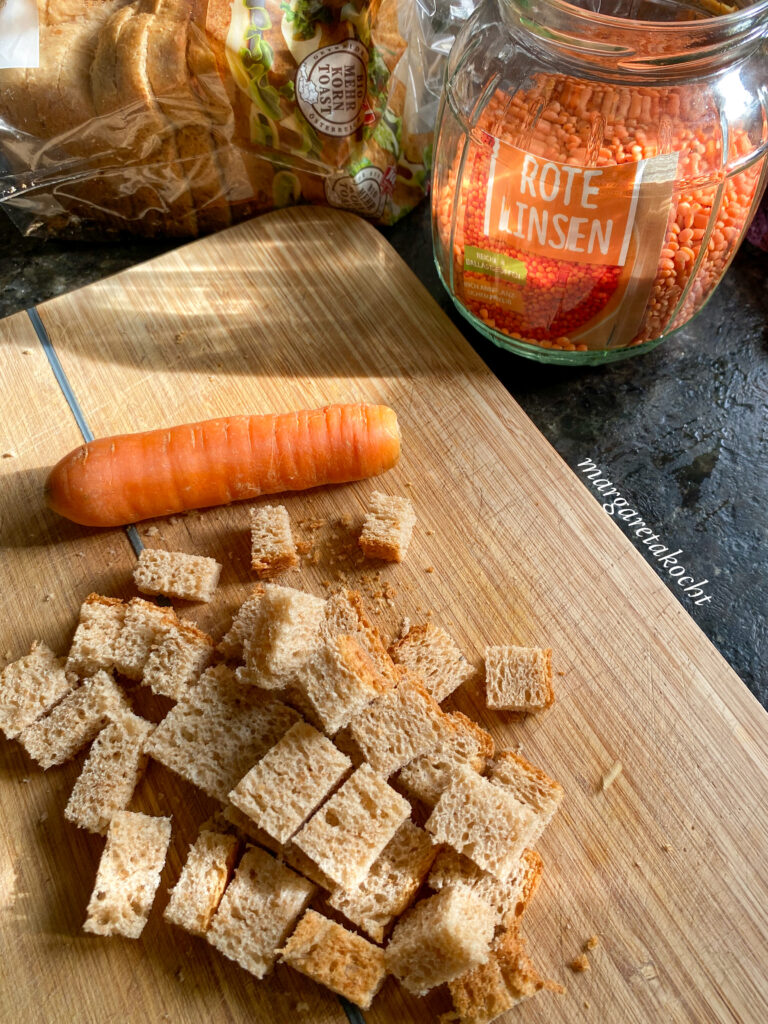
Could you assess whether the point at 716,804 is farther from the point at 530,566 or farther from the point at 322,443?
the point at 322,443

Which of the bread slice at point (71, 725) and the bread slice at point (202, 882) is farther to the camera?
the bread slice at point (71, 725)

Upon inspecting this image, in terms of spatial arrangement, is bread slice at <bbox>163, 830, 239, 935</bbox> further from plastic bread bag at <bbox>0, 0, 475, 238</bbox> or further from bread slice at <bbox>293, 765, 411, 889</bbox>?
plastic bread bag at <bbox>0, 0, 475, 238</bbox>

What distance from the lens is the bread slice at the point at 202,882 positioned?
1.55m

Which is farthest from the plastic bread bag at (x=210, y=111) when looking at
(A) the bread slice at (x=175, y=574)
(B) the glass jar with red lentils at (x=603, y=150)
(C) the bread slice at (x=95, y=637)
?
(C) the bread slice at (x=95, y=637)

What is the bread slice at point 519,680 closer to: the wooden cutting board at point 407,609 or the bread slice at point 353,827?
the wooden cutting board at point 407,609

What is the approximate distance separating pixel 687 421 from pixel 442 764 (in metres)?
1.20

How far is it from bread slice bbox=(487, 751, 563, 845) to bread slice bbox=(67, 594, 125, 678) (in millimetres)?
874

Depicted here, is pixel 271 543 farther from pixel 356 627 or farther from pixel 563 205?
pixel 563 205

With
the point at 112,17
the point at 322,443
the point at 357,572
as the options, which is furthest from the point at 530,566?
the point at 112,17

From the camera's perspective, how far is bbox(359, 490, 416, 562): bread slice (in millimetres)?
1924

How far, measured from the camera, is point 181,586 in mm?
1893

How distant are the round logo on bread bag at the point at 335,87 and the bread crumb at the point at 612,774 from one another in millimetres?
1814

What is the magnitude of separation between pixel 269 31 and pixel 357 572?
1422 mm

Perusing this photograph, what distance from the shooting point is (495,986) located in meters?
1.47
